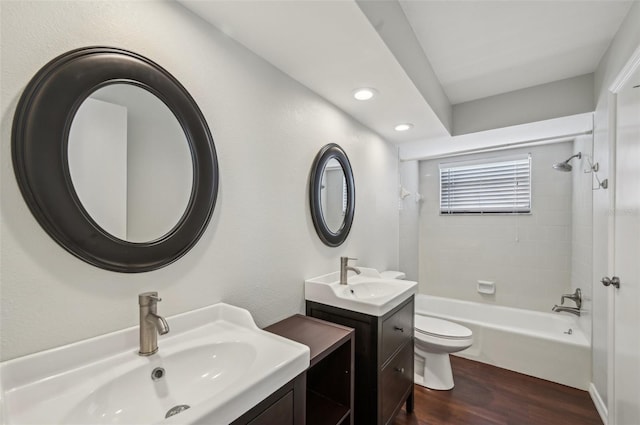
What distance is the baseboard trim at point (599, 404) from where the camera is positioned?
70.5 inches

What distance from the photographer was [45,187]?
2.45 feet

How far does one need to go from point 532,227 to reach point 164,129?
352 centimetres

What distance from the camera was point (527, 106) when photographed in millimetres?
2281

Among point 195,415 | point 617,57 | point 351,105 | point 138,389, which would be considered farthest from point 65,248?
point 617,57

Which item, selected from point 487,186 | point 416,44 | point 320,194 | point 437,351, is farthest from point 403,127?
point 437,351

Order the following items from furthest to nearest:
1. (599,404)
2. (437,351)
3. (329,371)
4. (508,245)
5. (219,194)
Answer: (508,245)
(437,351)
(599,404)
(329,371)
(219,194)

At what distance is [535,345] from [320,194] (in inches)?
90.3

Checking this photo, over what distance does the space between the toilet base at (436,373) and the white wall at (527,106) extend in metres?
2.01

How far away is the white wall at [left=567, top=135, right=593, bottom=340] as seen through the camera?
225 cm

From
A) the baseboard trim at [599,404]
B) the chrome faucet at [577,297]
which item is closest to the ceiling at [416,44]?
the chrome faucet at [577,297]

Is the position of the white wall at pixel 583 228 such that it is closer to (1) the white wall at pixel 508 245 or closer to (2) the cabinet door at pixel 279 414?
(1) the white wall at pixel 508 245

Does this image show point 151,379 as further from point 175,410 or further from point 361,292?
point 361,292

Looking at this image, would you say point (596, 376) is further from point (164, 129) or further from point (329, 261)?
point (164, 129)

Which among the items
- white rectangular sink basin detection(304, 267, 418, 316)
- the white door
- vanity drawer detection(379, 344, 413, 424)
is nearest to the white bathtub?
the white door
